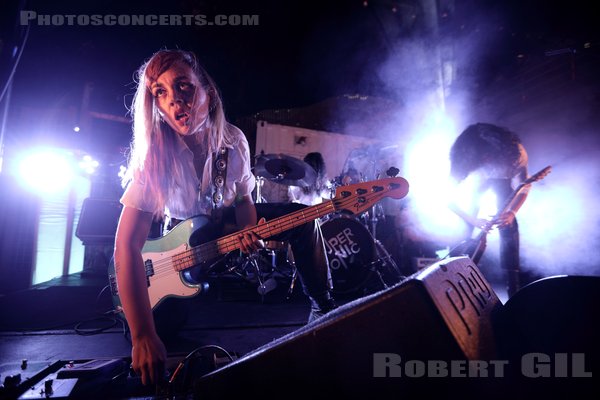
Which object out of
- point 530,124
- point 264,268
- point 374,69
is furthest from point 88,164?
point 530,124

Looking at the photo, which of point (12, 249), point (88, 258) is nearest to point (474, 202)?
point (12, 249)

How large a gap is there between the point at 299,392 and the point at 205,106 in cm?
192

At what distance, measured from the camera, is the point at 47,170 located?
493 centimetres

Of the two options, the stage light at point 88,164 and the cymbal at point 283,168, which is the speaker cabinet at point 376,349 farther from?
the stage light at point 88,164

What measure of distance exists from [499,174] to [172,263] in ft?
15.0

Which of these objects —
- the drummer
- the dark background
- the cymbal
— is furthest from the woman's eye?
the drummer

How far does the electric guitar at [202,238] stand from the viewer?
2.04m

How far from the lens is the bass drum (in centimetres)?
365

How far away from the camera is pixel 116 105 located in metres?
Answer: 6.75

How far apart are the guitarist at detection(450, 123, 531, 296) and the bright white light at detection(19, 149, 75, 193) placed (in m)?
6.70

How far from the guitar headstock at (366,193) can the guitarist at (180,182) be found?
295 millimetres

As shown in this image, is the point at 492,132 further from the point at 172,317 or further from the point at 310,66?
the point at 172,317

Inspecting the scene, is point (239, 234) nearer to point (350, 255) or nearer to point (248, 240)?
point (248, 240)

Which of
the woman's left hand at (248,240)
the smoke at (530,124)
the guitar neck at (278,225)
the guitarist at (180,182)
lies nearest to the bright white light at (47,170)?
the guitarist at (180,182)
